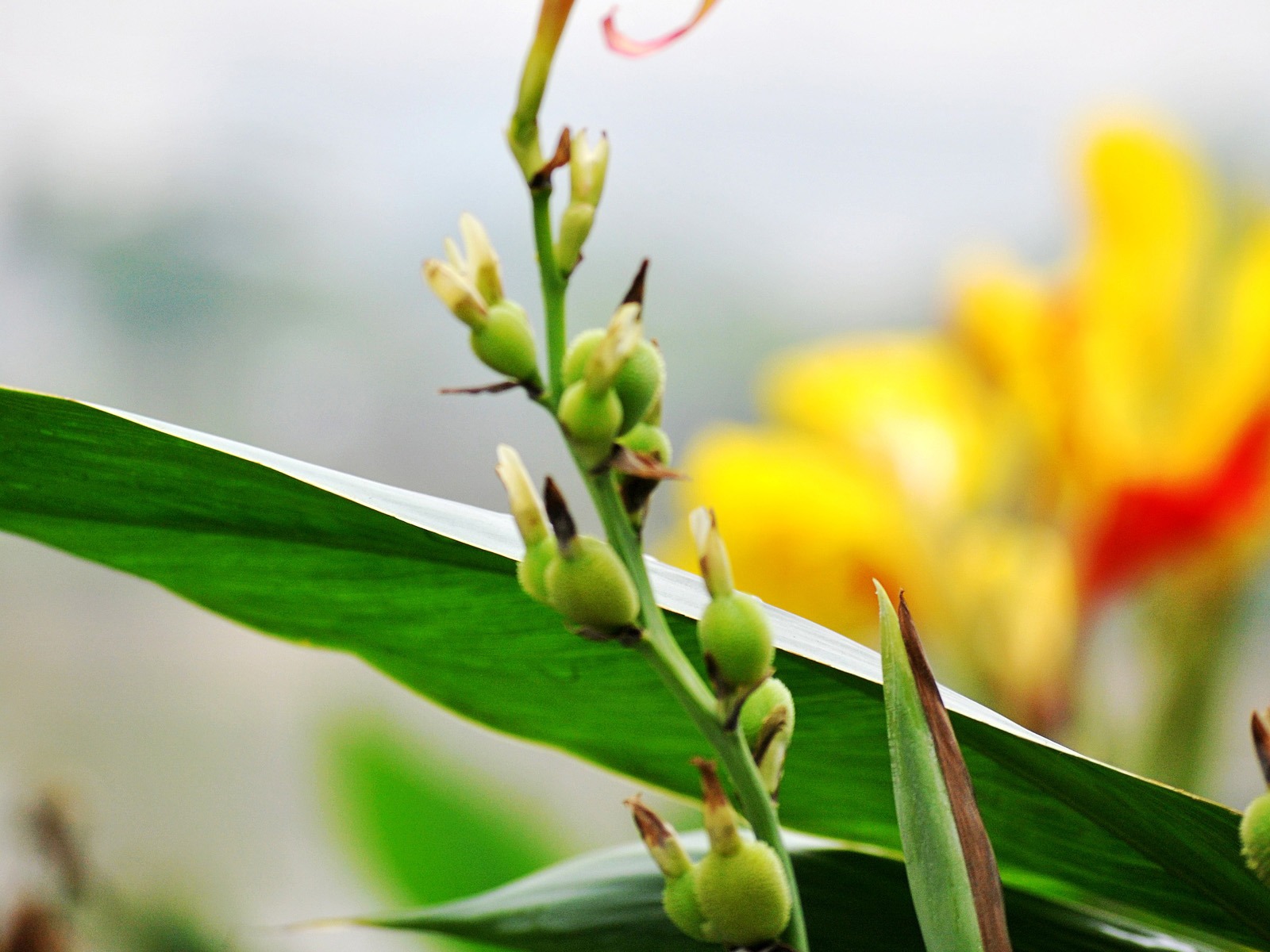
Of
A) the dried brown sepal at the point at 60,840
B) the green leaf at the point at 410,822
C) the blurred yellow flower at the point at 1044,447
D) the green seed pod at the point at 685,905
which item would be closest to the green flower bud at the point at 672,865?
the green seed pod at the point at 685,905

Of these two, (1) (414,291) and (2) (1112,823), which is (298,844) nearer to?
(1) (414,291)

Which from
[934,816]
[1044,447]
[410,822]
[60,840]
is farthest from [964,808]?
[1044,447]

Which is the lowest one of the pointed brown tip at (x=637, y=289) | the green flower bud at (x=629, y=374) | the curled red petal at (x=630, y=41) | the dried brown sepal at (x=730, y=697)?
the dried brown sepal at (x=730, y=697)

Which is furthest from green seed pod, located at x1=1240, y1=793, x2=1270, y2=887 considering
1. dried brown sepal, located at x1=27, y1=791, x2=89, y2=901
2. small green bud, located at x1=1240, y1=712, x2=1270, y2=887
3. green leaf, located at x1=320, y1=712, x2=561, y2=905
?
green leaf, located at x1=320, y1=712, x2=561, y2=905

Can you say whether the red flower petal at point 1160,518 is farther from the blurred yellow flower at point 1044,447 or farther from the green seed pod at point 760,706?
the green seed pod at point 760,706

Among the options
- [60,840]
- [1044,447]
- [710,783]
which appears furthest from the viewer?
[1044,447]

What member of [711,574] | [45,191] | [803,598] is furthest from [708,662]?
[45,191]

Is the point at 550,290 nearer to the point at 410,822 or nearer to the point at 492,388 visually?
the point at 492,388
